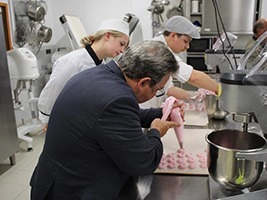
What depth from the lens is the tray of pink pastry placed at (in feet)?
3.63

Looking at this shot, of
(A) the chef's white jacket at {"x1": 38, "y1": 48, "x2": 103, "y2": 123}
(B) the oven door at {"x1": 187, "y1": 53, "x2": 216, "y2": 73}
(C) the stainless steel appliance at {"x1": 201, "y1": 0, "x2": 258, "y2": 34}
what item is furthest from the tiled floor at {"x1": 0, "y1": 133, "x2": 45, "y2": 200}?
(C) the stainless steel appliance at {"x1": 201, "y1": 0, "x2": 258, "y2": 34}

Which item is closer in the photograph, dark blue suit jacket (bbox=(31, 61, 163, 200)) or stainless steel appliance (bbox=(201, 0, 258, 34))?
dark blue suit jacket (bbox=(31, 61, 163, 200))

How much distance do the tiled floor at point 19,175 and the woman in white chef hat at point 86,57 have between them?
945mm

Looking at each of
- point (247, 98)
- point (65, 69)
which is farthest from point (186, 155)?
point (65, 69)

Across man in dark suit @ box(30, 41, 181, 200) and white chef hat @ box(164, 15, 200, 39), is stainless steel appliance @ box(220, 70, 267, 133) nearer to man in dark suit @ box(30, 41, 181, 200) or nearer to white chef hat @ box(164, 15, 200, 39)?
man in dark suit @ box(30, 41, 181, 200)

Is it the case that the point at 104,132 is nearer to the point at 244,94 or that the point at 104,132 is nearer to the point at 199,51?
the point at 244,94

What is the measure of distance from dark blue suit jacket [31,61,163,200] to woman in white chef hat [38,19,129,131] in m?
0.82

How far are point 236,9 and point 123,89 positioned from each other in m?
3.81

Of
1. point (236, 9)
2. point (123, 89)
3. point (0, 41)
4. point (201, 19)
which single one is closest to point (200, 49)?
point (201, 19)

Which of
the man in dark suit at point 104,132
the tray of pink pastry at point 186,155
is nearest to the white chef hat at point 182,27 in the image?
the tray of pink pastry at point 186,155

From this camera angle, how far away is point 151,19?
462 cm

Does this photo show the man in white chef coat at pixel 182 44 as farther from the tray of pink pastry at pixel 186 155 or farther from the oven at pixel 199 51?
the oven at pixel 199 51

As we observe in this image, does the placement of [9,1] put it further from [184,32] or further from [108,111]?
[108,111]

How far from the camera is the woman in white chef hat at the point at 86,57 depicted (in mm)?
1796
